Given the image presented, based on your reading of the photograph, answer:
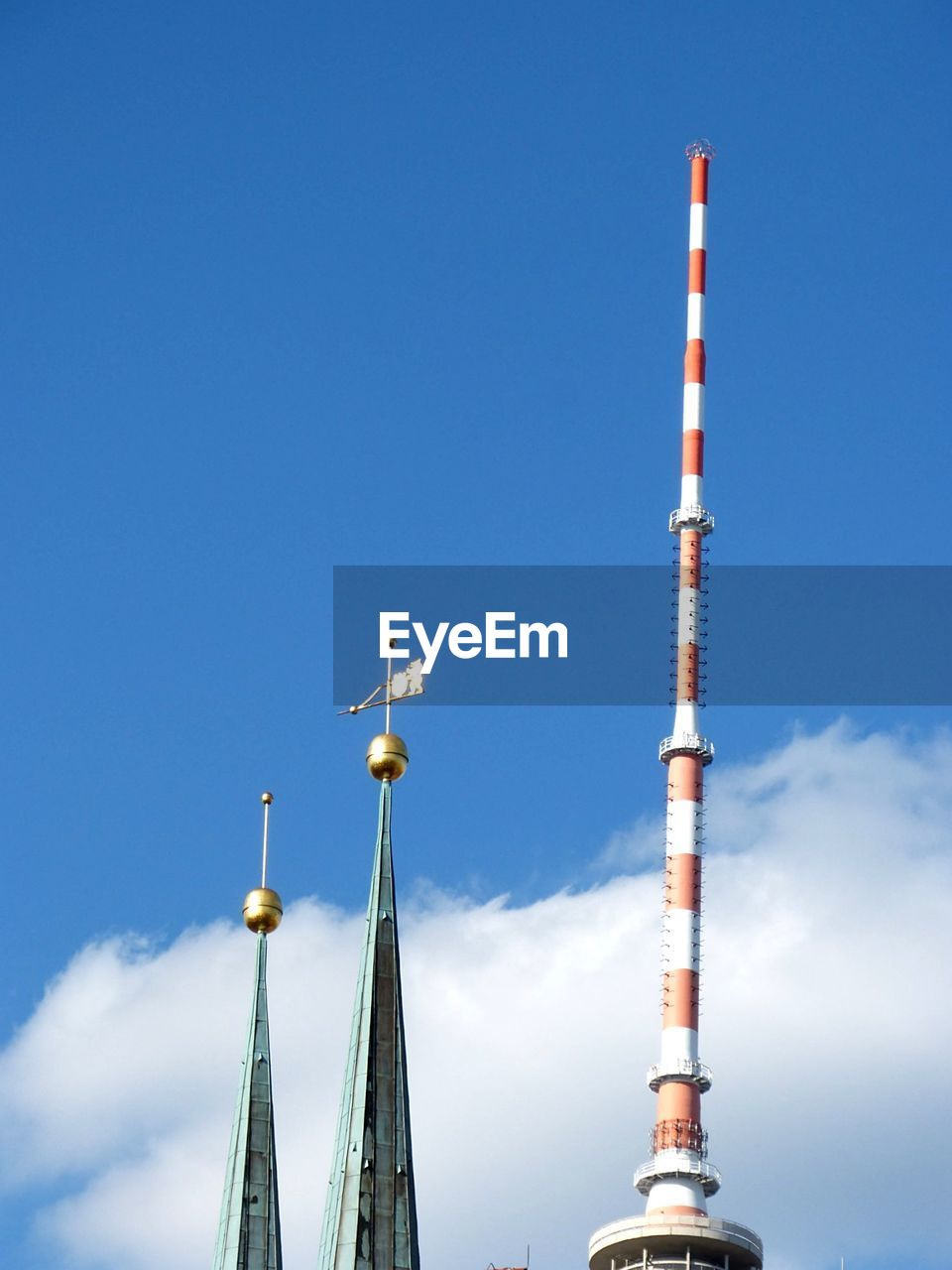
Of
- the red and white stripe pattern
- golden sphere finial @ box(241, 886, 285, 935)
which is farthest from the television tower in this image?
golden sphere finial @ box(241, 886, 285, 935)

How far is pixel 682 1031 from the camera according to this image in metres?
112

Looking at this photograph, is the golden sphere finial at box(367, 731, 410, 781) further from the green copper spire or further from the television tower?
the television tower

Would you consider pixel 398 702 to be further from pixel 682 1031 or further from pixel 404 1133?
pixel 682 1031

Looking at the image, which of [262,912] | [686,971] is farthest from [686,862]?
[262,912]

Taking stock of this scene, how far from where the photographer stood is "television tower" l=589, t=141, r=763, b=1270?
107938 mm

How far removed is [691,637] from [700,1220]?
21660 mm

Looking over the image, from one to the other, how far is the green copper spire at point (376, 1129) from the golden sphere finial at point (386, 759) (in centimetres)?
153

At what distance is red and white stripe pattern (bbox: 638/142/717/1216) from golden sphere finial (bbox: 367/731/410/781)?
51852 mm

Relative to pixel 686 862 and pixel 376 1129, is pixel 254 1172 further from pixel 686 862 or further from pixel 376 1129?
pixel 686 862

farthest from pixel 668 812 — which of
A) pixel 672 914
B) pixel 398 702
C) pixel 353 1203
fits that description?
pixel 353 1203

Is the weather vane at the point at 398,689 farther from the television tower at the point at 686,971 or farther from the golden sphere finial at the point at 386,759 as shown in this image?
the television tower at the point at 686,971

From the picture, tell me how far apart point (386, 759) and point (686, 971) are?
175 ft

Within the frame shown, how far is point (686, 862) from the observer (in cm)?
11225

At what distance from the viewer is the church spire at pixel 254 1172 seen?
58.9 m
